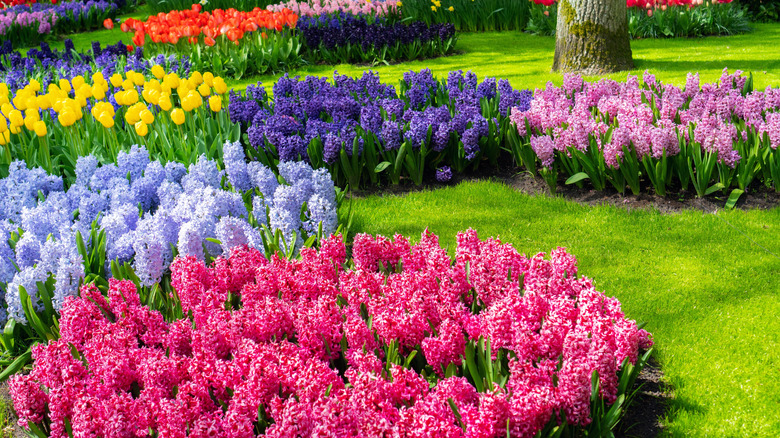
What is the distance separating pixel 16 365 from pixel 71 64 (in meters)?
7.72

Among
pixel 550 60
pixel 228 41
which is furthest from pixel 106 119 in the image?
pixel 550 60

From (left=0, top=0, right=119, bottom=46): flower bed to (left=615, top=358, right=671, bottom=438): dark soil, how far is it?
1516cm

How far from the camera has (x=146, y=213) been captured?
4.15 m

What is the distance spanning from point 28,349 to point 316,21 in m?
9.64

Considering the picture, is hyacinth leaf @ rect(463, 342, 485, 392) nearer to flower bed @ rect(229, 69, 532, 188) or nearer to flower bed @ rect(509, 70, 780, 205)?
flower bed @ rect(509, 70, 780, 205)

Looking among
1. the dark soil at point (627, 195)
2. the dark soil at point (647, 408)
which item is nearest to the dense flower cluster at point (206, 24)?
the dark soil at point (627, 195)

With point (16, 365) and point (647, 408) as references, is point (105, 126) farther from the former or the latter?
point (647, 408)

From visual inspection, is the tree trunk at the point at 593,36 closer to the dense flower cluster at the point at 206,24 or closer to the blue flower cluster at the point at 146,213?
the dense flower cluster at the point at 206,24

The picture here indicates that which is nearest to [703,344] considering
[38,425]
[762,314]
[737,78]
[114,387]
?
[762,314]

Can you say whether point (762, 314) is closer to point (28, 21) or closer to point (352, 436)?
point (352, 436)

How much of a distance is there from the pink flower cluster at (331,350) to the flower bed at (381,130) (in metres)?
1.97

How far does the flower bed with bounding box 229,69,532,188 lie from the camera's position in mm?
5531

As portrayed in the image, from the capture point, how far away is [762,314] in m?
3.73

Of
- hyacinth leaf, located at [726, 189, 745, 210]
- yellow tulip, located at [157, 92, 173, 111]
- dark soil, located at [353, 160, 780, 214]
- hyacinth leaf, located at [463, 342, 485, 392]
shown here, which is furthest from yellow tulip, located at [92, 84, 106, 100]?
hyacinth leaf, located at [726, 189, 745, 210]
